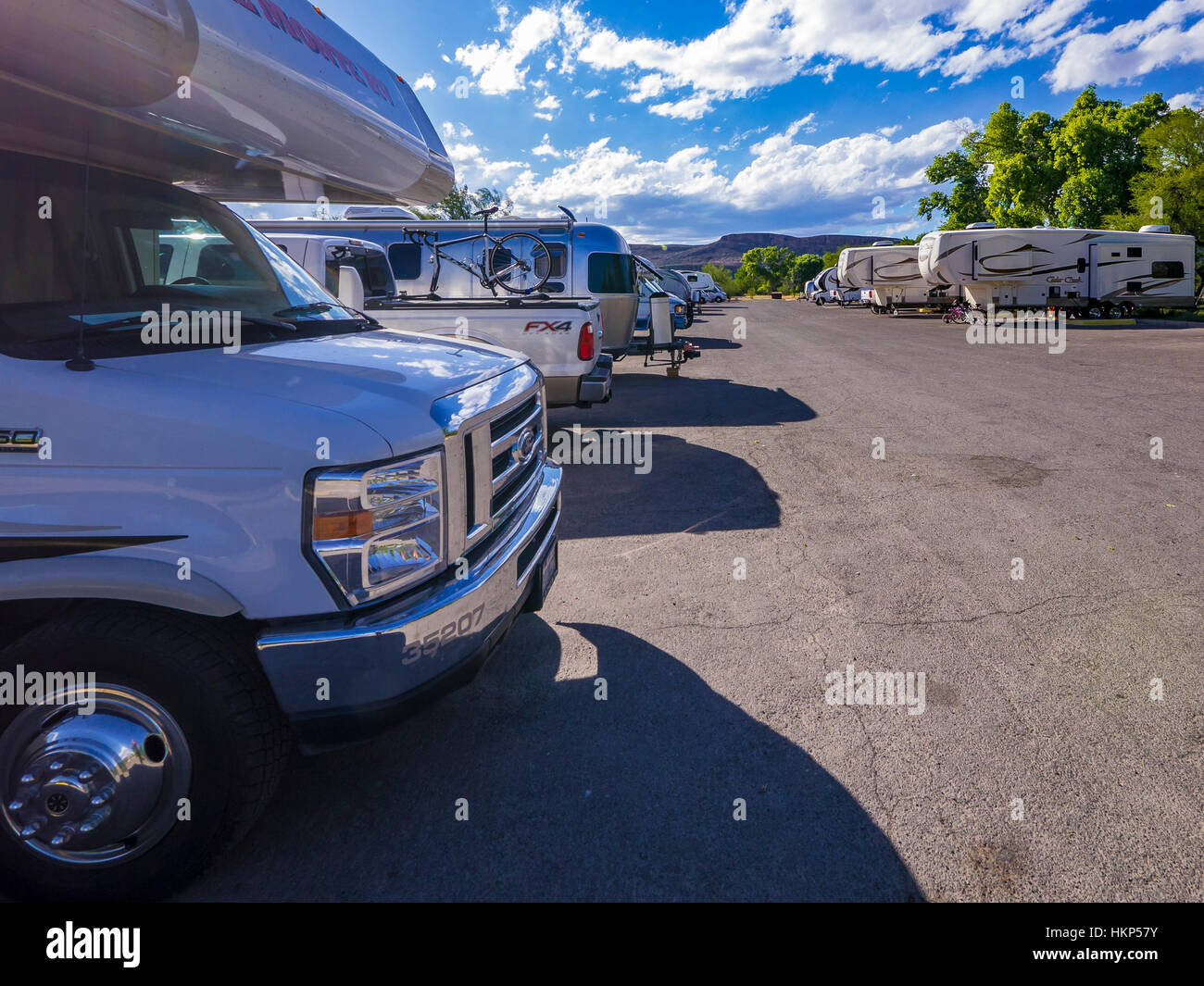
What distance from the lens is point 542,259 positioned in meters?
13.4

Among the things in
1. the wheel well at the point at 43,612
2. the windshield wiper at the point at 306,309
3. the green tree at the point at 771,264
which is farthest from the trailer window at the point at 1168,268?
the green tree at the point at 771,264

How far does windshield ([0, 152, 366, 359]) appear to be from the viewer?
250cm

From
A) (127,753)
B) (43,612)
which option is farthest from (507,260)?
(127,753)

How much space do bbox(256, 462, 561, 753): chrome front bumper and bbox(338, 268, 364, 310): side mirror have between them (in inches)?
118

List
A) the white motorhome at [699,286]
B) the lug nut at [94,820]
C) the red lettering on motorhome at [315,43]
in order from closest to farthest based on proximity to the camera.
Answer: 1. the lug nut at [94,820]
2. the red lettering on motorhome at [315,43]
3. the white motorhome at [699,286]

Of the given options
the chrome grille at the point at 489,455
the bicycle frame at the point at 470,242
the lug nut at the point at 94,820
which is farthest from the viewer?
the bicycle frame at the point at 470,242

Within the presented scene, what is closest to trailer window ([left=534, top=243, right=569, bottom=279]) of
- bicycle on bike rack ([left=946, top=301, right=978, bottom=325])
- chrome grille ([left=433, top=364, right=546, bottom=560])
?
chrome grille ([left=433, top=364, right=546, bottom=560])

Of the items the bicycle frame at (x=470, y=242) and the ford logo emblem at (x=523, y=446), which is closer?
the ford logo emblem at (x=523, y=446)

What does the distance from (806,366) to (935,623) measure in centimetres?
1295

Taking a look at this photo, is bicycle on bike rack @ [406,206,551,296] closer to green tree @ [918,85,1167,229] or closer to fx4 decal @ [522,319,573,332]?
fx4 decal @ [522,319,573,332]

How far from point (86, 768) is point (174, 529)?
74 centimetres

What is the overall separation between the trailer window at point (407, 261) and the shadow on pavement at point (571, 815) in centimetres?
1148

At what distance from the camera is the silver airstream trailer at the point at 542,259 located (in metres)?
13.3

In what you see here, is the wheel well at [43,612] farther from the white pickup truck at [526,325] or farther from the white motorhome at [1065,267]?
the white motorhome at [1065,267]
